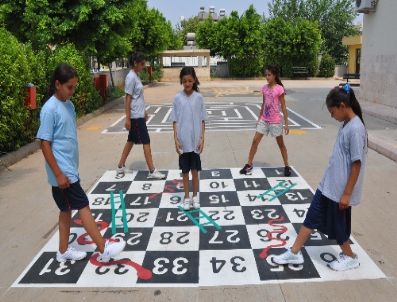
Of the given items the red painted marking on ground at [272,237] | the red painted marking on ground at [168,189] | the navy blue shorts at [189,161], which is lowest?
the red painted marking on ground at [272,237]

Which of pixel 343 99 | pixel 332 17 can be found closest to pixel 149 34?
pixel 343 99

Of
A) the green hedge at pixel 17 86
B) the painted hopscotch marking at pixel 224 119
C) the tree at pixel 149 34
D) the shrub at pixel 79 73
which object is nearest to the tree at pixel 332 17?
the tree at pixel 149 34

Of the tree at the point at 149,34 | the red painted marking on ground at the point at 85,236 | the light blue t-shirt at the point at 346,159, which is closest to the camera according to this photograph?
the light blue t-shirt at the point at 346,159

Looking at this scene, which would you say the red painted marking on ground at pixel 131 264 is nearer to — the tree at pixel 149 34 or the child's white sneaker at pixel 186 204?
the child's white sneaker at pixel 186 204

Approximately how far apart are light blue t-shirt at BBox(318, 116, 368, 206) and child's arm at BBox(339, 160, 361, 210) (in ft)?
0.12

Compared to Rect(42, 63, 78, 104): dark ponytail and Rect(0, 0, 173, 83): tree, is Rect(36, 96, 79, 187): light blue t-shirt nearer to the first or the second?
Rect(42, 63, 78, 104): dark ponytail

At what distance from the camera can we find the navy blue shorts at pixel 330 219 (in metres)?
3.46

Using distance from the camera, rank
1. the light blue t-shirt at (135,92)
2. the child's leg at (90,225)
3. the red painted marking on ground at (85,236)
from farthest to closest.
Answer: the light blue t-shirt at (135,92), the red painted marking on ground at (85,236), the child's leg at (90,225)

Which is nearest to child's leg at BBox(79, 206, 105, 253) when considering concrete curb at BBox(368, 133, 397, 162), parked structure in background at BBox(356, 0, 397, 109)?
concrete curb at BBox(368, 133, 397, 162)

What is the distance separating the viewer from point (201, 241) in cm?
418

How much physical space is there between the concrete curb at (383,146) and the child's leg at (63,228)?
18.3ft

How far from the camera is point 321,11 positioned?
46.8 metres

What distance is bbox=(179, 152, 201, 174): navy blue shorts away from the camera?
16.3 feet

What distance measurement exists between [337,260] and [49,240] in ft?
8.93
